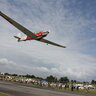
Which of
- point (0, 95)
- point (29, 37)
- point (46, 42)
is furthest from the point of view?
point (46, 42)

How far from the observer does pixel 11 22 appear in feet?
106

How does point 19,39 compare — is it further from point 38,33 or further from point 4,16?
point 4,16

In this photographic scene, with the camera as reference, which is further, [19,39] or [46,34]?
[19,39]

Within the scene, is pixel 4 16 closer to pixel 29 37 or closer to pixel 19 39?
pixel 29 37

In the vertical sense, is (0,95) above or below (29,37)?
below

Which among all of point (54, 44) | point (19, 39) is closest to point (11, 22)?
point (19, 39)

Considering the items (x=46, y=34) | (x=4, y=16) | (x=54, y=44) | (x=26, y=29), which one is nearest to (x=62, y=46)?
(x=54, y=44)

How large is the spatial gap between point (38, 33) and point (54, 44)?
24.0 feet

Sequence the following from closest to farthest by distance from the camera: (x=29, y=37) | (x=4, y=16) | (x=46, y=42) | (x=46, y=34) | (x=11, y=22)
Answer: (x=4, y=16)
(x=11, y=22)
(x=46, y=34)
(x=29, y=37)
(x=46, y=42)

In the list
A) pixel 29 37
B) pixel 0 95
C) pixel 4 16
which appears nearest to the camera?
pixel 0 95

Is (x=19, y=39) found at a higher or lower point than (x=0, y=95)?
higher

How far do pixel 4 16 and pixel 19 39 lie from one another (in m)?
11.7

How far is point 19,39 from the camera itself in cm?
4047

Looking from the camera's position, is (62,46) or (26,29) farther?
(62,46)
